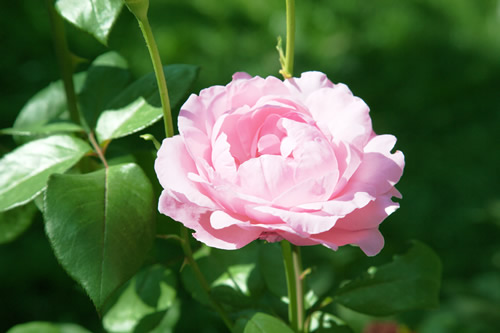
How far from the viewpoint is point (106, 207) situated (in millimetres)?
587

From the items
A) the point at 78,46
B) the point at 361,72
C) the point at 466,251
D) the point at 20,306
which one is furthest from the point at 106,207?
the point at 361,72

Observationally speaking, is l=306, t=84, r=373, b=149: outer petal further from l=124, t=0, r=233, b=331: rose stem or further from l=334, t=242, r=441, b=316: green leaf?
l=334, t=242, r=441, b=316: green leaf

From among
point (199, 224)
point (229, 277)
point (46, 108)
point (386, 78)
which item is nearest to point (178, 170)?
point (199, 224)

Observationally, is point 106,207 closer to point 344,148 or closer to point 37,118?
point 344,148

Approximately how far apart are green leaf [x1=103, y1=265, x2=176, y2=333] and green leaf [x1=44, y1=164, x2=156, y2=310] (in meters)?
0.22

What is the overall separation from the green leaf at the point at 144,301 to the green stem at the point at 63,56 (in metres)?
0.22

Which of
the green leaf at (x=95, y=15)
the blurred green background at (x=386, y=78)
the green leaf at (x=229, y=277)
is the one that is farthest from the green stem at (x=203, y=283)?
the blurred green background at (x=386, y=78)

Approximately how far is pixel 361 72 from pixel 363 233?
1.85m

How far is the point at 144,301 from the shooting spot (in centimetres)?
79

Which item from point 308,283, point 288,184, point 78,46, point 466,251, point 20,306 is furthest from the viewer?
point 78,46

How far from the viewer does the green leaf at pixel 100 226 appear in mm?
548

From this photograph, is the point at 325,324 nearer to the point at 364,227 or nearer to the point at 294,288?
the point at 294,288

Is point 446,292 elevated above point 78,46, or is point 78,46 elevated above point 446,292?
point 78,46

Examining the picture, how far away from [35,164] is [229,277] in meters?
0.27
